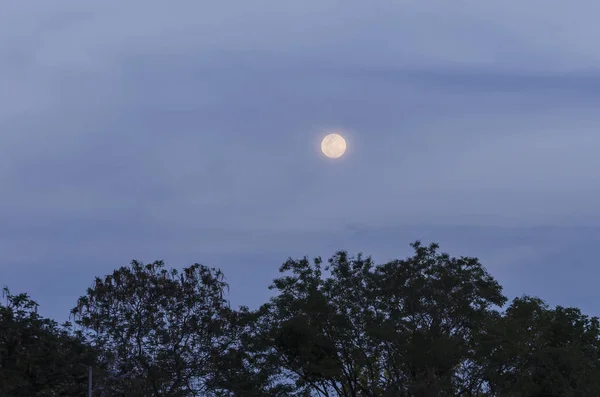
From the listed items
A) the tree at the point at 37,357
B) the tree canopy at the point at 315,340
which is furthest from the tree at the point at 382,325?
the tree at the point at 37,357

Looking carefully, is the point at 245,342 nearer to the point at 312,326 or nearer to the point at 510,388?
the point at 312,326

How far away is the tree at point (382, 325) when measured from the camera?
4497 cm

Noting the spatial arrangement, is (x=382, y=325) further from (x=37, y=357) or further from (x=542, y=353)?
(x=37, y=357)

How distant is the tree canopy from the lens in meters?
45.8

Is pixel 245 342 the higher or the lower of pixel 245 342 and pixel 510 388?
the higher

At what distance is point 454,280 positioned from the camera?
47250 millimetres

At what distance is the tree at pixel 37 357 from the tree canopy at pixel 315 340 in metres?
0.08

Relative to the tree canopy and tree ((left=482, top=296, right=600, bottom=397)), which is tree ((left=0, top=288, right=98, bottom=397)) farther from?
tree ((left=482, top=296, right=600, bottom=397))

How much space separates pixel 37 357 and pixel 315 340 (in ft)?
53.5

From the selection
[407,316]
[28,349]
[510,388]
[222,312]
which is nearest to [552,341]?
[510,388]

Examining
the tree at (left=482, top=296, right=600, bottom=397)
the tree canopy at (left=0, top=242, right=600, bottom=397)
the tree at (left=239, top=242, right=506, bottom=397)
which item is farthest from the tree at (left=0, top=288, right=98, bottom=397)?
the tree at (left=482, top=296, right=600, bottom=397)

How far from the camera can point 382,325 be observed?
45.5 m

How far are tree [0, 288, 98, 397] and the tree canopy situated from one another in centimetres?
8

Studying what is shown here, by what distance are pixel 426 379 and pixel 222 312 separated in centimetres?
1546
